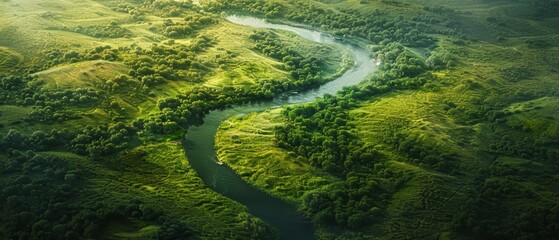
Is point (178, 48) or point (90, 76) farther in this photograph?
point (178, 48)

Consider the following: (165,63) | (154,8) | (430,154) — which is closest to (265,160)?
(430,154)

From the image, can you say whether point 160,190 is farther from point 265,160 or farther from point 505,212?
point 505,212

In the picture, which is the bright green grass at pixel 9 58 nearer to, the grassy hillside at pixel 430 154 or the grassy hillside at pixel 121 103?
the grassy hillside at pixel 121 103

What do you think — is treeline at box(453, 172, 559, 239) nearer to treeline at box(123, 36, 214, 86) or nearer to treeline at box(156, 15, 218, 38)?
treeline at box(123, 36, 214, 86)

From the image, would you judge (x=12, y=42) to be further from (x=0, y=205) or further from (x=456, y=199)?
(x=456, y=199)

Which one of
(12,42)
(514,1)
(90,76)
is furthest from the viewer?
(514,1)

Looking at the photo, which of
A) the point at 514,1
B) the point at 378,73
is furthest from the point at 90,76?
the point at 514,1
